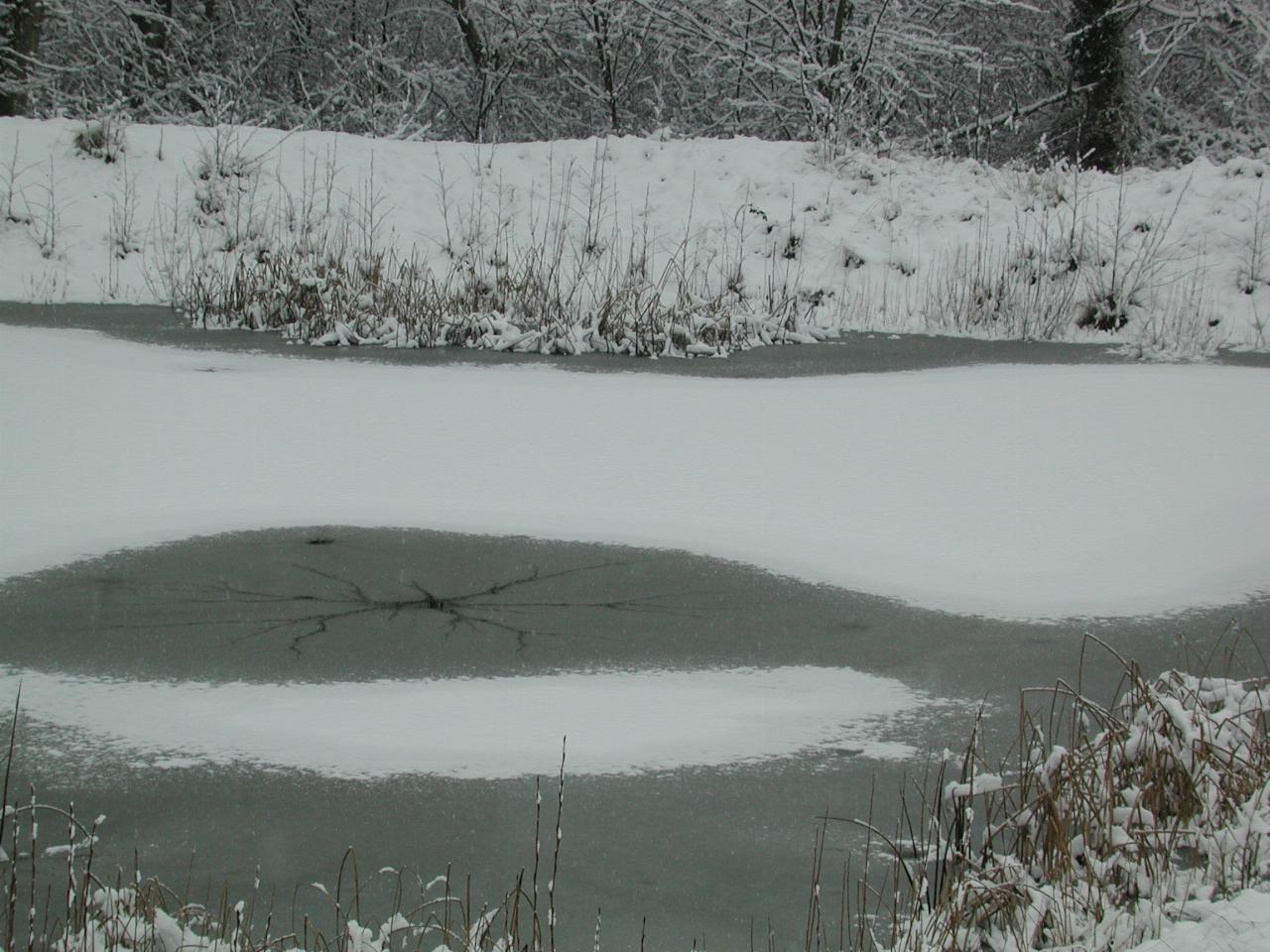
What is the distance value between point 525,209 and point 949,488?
9.20 meters

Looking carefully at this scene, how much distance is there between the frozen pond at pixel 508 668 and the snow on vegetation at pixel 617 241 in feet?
13.7

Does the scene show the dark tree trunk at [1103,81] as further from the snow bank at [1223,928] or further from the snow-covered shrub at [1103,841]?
the snow bank at [1223,928]

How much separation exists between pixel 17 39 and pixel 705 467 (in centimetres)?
1556

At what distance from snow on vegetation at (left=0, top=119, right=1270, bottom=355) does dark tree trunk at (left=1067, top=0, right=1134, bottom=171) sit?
12.4ft

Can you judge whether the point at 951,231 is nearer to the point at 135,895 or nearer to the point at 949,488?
the point at 949,488

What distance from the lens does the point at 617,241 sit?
13.2m

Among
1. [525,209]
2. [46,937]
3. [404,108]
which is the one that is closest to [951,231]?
[525,209]

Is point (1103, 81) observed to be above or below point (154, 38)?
above

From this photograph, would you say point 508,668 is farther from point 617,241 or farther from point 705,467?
point 617,241

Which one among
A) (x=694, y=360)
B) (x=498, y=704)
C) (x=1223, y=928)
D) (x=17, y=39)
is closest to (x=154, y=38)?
(x=17, y=39)

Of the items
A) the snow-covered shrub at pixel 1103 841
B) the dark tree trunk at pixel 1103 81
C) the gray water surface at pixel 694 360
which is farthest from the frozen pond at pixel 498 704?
the dark tree trunk at pixel 1103 81

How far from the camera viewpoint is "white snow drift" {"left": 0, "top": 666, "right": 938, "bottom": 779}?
3.33 meters

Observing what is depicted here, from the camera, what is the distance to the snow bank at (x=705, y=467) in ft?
17.0

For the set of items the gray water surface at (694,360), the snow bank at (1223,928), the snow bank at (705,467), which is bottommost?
the snow bank at (1223,928)
